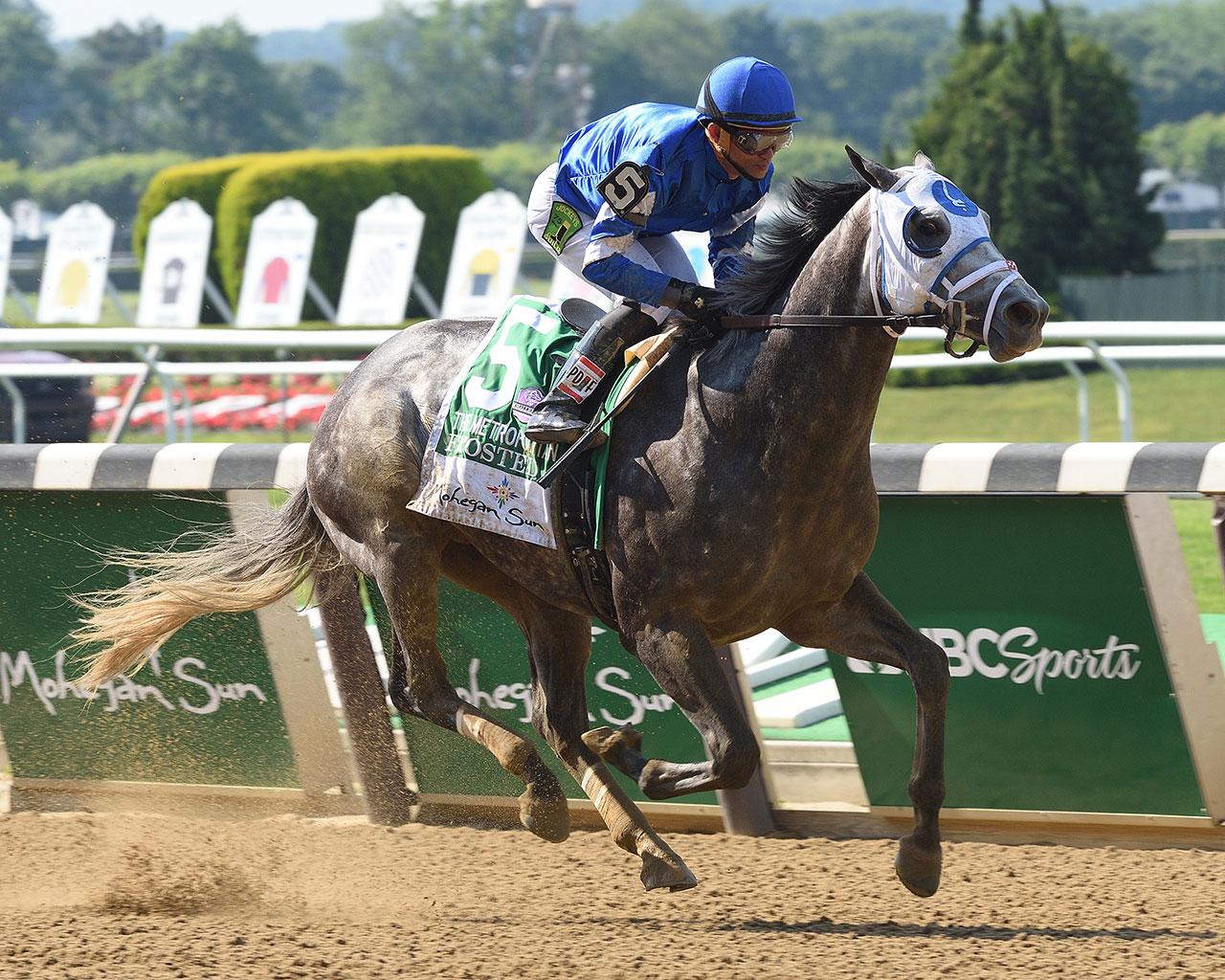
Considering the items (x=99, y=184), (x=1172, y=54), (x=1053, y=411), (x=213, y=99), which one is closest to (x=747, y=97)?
(x=1053, y=411)

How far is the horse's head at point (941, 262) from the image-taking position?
10.7 feet

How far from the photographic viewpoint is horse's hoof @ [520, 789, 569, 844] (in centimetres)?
421

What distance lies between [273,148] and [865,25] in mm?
86507

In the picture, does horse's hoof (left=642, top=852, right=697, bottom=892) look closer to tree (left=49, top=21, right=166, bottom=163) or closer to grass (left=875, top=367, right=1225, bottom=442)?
grass (left=875, top=367, right=1225, bottom=442)

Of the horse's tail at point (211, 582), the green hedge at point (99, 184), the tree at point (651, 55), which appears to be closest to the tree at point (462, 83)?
the tree at point (651, 55)

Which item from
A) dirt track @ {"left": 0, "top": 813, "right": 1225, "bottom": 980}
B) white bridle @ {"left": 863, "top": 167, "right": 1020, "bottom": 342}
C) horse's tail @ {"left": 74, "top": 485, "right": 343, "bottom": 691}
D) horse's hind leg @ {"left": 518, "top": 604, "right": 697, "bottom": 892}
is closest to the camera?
white bridle @ {"left": 863, "top": 167, "right": 1020, "bottom": 342}

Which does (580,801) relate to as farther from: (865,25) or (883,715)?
(865,25)

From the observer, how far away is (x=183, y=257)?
1933cm

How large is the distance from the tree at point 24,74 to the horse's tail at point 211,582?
11256 centimetres

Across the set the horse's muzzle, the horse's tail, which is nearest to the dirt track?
the horse's tail

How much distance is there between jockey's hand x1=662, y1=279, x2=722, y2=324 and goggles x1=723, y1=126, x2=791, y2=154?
31cm

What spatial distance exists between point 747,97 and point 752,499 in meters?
0.84

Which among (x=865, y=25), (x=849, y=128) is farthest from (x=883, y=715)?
(x=865, y=25)

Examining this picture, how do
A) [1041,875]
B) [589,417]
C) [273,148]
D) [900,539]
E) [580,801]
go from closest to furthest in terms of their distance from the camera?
[589,417] < [1041,875] < [900,539] < [580,801] < [273,148]
